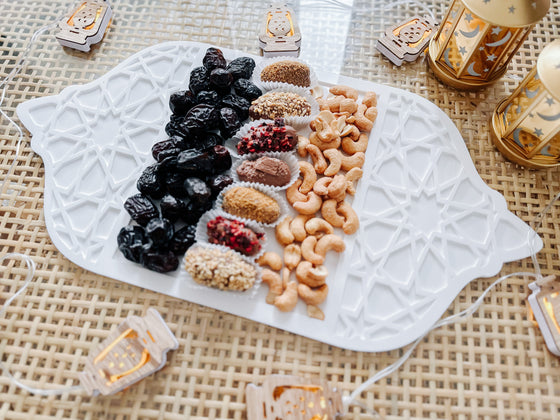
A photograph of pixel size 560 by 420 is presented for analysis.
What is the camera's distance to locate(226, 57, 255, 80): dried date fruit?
1234 mm

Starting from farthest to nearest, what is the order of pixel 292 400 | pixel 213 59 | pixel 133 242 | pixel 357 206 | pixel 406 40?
pixel 406 40 → pixel 213 59 → pixel 357 206 → pixel 133 242 → pixel 292 400

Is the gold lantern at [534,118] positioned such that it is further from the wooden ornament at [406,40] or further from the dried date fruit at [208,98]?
the dried date fruit at [208,98]

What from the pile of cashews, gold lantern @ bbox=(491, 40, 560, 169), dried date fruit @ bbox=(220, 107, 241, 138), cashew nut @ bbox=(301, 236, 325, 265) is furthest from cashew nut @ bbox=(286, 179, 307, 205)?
gold lantern @ bbox=(491, 40, 560, 169)

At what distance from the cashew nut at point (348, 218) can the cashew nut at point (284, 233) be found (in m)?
0.13

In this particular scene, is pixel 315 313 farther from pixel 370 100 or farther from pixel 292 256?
pixel 370 100

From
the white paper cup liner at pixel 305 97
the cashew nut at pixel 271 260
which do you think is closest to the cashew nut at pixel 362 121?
the white paper cup liner at pixel 305 97

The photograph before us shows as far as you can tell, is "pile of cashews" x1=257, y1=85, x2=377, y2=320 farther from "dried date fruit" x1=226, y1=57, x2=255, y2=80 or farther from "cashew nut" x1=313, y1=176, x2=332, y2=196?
"dried date fruit" x1=226, y1=57, x2=255, y2=80

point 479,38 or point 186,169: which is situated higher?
point 479,38

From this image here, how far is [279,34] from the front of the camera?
133 centimetres

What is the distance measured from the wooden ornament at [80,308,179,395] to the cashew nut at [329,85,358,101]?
0.74 meters

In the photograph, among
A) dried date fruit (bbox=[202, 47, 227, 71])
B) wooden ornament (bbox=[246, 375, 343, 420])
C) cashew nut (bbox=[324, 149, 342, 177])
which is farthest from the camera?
dried date fruit (bbox=[202, 47, 227, 71])

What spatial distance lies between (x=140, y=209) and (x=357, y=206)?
0.53 m

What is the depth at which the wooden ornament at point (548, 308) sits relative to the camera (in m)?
1.01

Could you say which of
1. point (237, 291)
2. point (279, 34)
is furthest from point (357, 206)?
point (279, 34)
